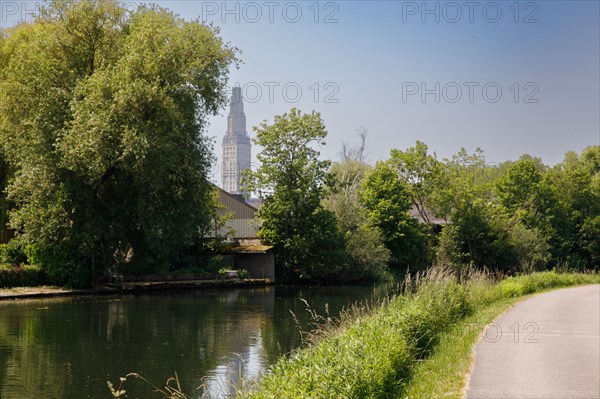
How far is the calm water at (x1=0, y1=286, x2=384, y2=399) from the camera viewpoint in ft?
52.4

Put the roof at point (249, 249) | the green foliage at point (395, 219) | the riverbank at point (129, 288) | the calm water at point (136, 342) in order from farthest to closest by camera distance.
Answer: the green foliage at point (395, 219) → the roof at point (249, 249) → the riverbank at point (129, 288) → the calm water at point (136, 342)

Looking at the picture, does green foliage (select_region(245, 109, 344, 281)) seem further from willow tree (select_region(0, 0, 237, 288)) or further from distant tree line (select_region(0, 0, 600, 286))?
willow tree (select_region(0, 0, 237, 288))

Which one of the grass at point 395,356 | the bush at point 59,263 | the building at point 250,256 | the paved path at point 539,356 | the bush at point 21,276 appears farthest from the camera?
the building at point 250,256

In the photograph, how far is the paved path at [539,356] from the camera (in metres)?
11.4

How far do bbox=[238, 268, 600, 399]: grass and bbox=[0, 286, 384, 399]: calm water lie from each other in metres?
1.97

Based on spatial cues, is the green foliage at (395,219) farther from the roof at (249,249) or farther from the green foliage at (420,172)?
the roof at (249,249)

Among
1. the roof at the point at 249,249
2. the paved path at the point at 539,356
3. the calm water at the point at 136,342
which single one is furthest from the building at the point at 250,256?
the paved path at the point at 539,356

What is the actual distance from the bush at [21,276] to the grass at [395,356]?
25.3 metres

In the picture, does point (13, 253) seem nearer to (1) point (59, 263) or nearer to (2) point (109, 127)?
(1) point (59, 263)

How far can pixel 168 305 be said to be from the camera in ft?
114

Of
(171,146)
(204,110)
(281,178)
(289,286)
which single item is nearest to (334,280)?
(289,286)

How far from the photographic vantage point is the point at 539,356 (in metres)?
14.7

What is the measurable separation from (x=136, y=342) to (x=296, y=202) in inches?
1352

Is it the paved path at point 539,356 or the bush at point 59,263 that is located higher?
the bush at point 59,263
